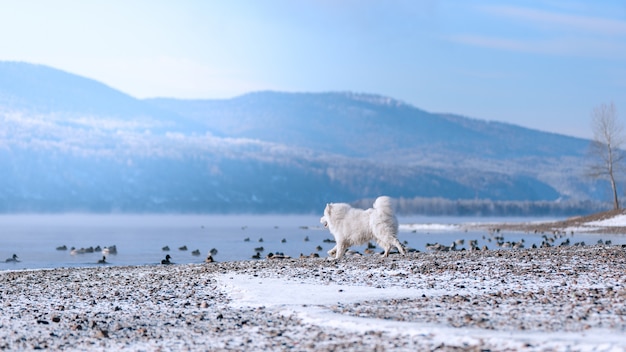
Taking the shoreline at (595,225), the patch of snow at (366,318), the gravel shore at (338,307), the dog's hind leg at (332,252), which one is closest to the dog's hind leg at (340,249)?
the dog's hind leg at (332,252)

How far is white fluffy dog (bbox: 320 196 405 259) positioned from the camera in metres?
23.9

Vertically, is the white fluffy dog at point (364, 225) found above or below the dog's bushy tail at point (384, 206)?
below

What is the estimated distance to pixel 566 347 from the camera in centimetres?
1034

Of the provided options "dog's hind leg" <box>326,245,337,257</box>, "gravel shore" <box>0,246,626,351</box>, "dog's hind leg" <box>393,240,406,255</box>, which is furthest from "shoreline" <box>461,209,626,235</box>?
"gravel shore" <box>0,246,626,351</box>

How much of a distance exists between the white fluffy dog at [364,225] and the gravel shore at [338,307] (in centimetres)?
156

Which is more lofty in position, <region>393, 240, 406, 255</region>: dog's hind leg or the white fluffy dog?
the white fluffy dog

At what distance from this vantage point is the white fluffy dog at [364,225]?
78.4 ft

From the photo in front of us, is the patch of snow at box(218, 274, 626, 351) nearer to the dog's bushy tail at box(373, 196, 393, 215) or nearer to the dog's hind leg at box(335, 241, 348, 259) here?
the dog's hind leg at box(335, 241, 348, 259)

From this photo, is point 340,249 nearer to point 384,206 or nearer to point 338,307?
point 384,206

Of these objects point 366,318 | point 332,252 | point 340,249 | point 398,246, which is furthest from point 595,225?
point 366,318

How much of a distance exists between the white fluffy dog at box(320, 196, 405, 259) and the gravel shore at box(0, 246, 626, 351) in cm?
156

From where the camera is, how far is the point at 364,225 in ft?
79.2

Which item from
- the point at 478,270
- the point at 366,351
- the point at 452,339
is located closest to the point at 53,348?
the point at 366,351

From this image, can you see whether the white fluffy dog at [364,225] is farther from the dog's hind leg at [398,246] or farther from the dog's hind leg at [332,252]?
the dog's hind leg at [332,252]
